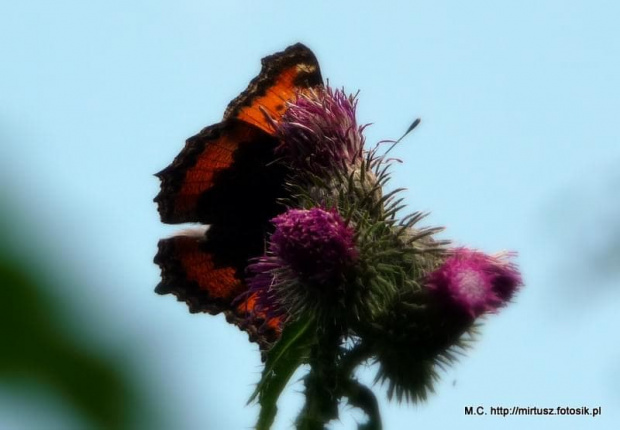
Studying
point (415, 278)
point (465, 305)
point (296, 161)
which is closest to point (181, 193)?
point (296, 161)

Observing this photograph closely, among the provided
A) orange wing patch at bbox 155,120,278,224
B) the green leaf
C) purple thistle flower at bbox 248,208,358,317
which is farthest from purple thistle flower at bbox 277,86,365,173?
the green leaf

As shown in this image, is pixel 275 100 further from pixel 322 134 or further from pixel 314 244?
pixel 314 244

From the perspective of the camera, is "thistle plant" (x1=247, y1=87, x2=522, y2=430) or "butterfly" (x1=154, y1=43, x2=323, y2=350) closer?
"thistle plant" (x1=247, y1=87, x2=522, y2=430)

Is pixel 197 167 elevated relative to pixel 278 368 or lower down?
elevated

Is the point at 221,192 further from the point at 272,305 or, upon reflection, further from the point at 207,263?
the point at 272,305

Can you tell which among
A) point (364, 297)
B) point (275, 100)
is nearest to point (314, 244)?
point (364, 297)

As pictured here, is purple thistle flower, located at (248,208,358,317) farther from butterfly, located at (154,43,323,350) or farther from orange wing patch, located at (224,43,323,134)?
orange wing patch, located at (224,43,323,134)
